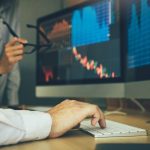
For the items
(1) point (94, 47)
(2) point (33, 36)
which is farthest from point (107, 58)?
(2) point (33, 36)

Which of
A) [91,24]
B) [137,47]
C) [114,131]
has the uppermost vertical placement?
[91,24]

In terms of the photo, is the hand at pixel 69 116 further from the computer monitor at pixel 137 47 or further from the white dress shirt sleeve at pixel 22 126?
the computer monitor at pixel 137 47

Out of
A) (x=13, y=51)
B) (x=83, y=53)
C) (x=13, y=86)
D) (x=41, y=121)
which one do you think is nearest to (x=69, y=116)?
(x=41, y=121)

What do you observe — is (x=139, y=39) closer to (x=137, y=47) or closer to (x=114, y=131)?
(x=137, y=47)

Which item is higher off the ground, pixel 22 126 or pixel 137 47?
pixel 137 47

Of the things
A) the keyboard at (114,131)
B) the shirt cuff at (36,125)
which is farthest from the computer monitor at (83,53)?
the shirt cuff at (36,125)

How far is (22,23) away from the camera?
210cm

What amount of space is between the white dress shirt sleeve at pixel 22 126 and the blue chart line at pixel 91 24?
70 cm

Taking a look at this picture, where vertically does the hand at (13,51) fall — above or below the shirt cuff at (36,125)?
above

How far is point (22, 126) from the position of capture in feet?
2.15

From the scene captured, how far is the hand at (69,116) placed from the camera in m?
0.71

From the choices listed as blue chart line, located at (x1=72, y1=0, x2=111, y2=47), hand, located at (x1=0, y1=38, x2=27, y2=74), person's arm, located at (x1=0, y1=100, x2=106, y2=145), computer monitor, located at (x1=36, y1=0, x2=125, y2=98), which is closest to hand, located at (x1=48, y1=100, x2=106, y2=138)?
person's arm, located at (x1=0, y1=100, x2=106, y2=145)

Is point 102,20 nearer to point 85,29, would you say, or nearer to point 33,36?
point 85,29

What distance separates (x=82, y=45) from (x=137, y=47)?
0.39 metres
